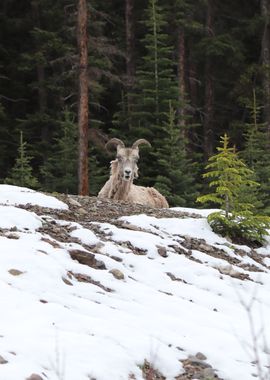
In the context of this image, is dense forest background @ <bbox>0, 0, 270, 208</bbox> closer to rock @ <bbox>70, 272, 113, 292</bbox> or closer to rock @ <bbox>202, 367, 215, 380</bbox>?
rock @ <bbox>70, 272, 113, 292</bbox>

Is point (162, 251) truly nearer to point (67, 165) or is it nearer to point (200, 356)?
point (200, 356)

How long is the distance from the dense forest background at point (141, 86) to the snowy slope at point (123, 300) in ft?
31.0

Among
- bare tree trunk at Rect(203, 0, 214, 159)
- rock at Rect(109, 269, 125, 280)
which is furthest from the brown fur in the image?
bare tree trunk at Rect(203, 0, 214, 159)

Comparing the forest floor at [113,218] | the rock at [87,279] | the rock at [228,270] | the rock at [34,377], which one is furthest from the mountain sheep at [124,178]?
the rock at [34,377]

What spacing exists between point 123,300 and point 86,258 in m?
1.07

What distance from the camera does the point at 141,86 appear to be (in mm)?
23844

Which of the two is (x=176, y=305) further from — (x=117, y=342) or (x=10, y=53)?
(x=10, y=53)

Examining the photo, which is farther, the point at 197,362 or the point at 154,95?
the point at 154,95

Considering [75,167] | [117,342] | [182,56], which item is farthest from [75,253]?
[182,56]

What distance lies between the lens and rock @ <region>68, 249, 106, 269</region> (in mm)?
7672

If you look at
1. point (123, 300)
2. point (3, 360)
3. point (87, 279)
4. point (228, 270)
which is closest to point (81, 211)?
point (228, 270)

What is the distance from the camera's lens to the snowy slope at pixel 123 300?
4.90m

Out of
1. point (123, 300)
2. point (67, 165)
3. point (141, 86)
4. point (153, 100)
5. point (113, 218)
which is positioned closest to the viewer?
point (123, 300)

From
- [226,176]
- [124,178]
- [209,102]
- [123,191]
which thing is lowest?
[123,191]
